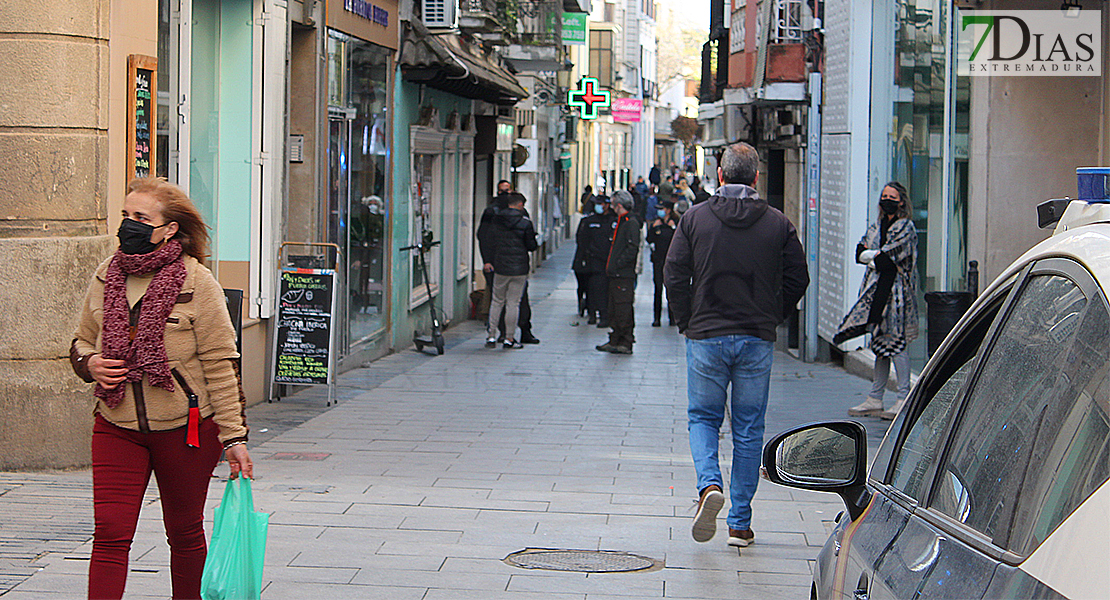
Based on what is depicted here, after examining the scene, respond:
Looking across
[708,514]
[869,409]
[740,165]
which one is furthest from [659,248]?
A: [708,514]

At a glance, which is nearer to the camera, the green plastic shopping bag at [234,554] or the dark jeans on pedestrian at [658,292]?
the green plastic shopping bag at [234,554]

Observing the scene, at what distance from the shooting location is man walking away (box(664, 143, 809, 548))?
21.4ft

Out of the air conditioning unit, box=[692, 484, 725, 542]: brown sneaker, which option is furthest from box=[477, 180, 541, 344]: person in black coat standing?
box=[692, 484, 725, 542]: brown sneaker

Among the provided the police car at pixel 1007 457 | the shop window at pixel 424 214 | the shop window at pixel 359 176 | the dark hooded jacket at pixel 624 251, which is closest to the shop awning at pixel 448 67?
the shop window at pixel 359 176

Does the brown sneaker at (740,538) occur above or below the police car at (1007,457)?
below

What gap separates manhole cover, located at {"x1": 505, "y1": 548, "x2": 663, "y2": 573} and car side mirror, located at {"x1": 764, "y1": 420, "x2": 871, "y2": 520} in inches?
125

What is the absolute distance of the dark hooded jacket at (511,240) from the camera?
656 inches

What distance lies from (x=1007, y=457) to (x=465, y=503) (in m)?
5.70

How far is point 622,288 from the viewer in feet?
55.2

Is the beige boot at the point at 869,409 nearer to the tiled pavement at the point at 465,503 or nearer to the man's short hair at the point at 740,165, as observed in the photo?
the tiled pavement at the point at 465,503

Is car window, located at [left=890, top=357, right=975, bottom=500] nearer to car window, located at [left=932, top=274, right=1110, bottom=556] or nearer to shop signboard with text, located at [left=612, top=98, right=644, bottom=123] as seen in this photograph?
car window, located at [left=932, top=274, right=1110, bottom=556]

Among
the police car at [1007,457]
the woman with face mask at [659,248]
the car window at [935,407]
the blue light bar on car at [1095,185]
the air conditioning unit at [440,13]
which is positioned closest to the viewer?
the police car at [1007,457]

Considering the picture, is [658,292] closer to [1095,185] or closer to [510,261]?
[510,261]

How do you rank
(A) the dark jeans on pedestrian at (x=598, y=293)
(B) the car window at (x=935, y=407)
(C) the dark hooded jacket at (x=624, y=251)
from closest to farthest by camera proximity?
(B) the car window at (x=935, y=407) < (C) the dark hooded jacket at (x=624, y=251) < (A) the dark jeans on pedestrian at (x=598, y=293)
